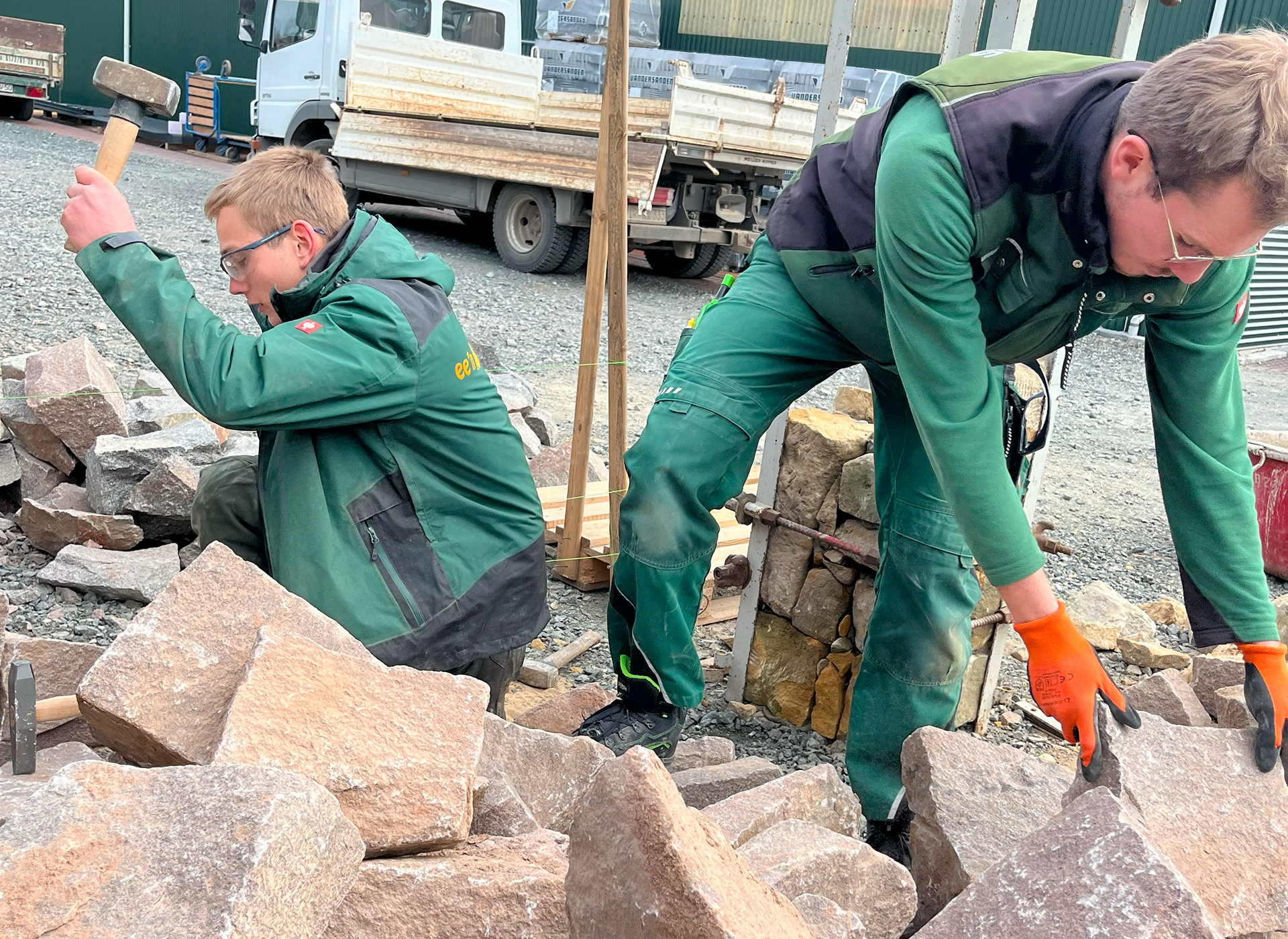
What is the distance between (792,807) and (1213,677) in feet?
4.86

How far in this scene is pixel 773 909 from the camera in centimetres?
153

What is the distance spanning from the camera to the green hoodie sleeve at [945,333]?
6.27ft

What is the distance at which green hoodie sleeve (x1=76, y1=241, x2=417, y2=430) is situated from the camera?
2.28 meters

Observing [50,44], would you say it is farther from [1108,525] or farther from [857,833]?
[857,833]

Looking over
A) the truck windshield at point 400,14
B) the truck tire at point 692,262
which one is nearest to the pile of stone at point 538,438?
the truck tire at point 692,262

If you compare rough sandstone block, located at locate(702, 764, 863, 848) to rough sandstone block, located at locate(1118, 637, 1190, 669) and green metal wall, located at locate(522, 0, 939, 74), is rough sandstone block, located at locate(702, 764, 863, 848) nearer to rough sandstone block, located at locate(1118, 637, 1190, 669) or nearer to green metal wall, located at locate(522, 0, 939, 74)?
rough sandstone block, located at locate(1118, 637, 1190, 669)

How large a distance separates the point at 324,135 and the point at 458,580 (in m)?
10.9

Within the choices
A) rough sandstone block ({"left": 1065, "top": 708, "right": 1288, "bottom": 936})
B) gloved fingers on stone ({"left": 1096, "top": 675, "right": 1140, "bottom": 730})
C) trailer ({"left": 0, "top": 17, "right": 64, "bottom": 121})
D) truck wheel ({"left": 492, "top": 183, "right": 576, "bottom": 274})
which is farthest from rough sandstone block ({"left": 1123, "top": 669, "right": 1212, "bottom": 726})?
trailer ({"left": 0, "top": 17, "right": 64, "bottom": 121})

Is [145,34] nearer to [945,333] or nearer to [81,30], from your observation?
[81,30]

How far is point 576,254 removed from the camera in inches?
407

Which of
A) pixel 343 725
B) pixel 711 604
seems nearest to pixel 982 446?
pixel 343 725

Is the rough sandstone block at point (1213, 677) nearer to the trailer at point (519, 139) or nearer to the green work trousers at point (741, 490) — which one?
the green work trousers at point (741, 490)

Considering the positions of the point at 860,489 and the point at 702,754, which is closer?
the point at 702,754

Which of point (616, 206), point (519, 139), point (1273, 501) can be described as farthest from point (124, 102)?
point (519, 139)
